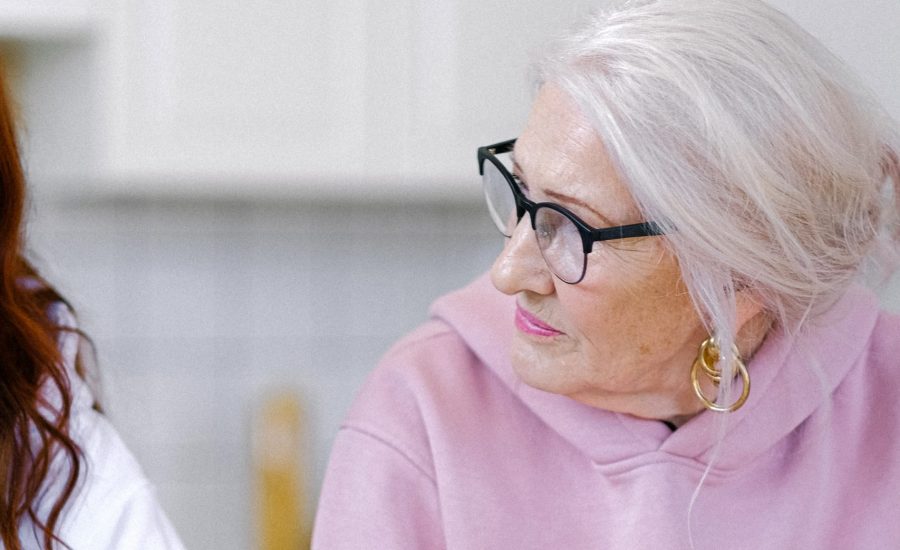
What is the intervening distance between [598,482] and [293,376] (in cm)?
130

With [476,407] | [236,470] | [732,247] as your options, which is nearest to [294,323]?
[236,470]

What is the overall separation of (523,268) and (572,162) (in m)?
0.11

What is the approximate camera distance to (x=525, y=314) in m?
1.10

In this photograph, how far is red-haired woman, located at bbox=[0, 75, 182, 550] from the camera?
105cm

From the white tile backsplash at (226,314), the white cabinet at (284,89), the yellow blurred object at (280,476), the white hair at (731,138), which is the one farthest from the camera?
the white tile backsplash at (226,314)

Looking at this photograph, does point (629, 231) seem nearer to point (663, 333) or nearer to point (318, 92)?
point (663, 333)

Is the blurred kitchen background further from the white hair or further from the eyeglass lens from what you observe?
the eyeglass lens

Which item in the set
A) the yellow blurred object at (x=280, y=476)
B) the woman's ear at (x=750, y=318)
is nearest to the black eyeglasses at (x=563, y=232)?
the woman's ear at (x=750, y=318)

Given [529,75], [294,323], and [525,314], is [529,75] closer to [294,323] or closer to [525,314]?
[525,314]

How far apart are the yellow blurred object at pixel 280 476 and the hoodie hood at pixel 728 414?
1.06 m

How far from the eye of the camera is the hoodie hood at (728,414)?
1151 millimetres

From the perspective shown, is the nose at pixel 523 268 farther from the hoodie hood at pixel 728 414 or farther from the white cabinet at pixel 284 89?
the white cabinet at pixel 284 89

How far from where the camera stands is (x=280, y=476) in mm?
2186

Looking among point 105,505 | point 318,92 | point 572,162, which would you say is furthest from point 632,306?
point 318,92
